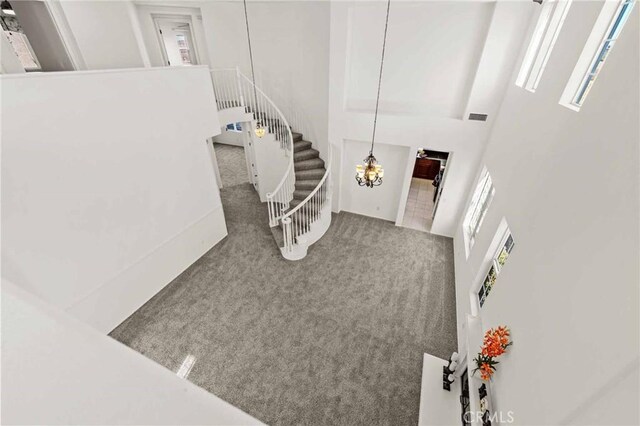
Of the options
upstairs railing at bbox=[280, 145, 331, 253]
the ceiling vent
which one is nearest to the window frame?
the ceiling vent

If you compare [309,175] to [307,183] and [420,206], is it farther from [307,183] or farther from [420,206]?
[420,206]

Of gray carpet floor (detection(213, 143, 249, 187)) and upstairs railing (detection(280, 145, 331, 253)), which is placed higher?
upstairs railing (detection(280, 145, 331, 253))

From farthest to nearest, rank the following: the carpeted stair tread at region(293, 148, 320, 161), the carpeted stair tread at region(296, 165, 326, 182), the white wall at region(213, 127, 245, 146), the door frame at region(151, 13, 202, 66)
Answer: the white wall at region(213, 127, 245, 146)
the door frame at region(151, 13, 202, 66)
the carpeted stair tread at region(293, 148, 320, 161)
the carpeted stair tread at region(296, 165, 326, 182)

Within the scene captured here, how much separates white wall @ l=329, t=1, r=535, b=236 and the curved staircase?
1100 mm

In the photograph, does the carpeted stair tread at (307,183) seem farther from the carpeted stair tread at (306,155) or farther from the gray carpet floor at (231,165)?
the gray carpet floor at (231,165)

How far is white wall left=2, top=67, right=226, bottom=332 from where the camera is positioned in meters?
3.03

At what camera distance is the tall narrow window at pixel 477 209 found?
Answer: 196 inches

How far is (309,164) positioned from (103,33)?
5018 mm

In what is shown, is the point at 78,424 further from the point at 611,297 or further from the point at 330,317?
the point at 330,317

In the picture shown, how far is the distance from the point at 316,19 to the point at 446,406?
26.2 feet

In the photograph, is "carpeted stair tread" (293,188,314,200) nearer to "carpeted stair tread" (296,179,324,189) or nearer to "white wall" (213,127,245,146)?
"carpeted stair tread" (296,179,324,189)

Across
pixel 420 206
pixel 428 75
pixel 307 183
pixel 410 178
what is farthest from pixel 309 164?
pixel 420 206

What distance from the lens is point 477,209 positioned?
549 cm

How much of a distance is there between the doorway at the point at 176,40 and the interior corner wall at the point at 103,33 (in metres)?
2.45
